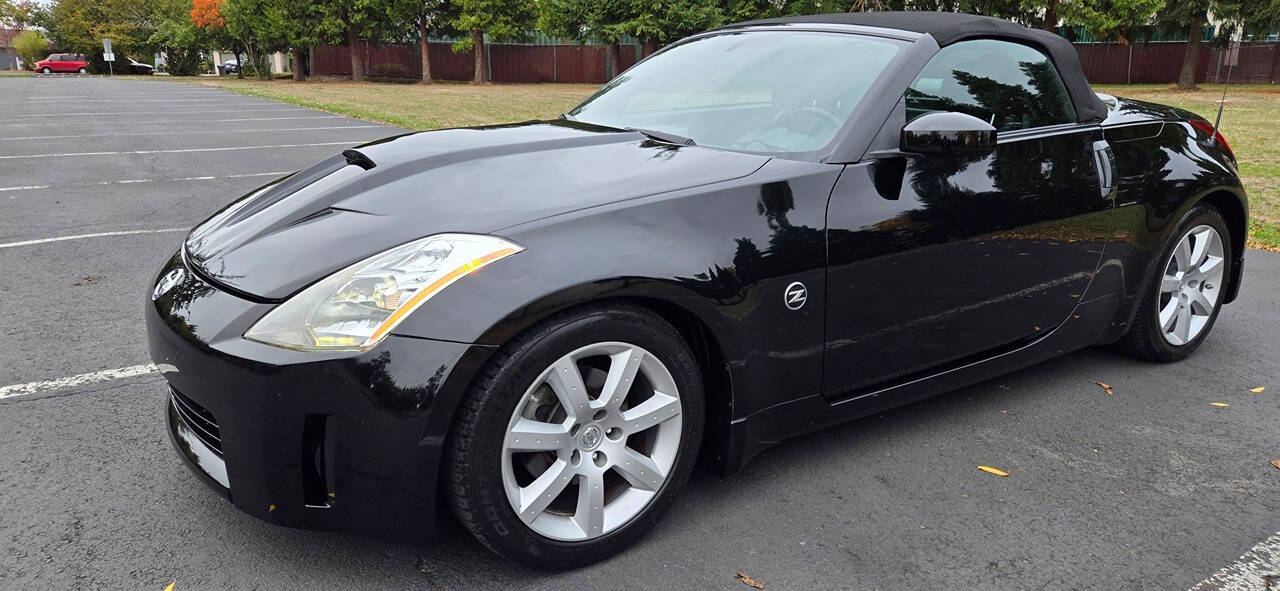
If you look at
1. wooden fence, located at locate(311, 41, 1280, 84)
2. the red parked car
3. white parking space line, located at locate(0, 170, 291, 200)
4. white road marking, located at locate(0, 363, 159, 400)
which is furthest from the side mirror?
the red parked car

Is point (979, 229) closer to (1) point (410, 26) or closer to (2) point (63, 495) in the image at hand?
(2) point (63, 495)

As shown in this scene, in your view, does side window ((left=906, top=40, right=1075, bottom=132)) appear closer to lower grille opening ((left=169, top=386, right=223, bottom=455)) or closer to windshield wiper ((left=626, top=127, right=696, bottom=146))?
windshield wiper ((left=626, top=127, right=696, bottom=146))

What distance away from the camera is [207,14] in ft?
164

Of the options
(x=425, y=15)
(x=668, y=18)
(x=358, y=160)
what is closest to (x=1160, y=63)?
(x=668, y=18)

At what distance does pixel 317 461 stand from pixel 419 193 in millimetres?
791

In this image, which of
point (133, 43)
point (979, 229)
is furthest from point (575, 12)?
point (133, 43)

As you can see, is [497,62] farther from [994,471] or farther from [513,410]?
[513,410]

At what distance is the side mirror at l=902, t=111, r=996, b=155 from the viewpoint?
9.07 feet

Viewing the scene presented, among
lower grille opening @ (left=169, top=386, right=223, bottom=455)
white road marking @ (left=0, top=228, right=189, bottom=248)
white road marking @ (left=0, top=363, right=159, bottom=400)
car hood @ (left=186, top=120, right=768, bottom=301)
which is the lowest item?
white road marking @ (left=0, top=363, right=159, bottom=400)

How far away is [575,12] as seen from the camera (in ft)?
121

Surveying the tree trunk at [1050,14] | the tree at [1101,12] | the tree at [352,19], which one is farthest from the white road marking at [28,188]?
the tree at [352,19]

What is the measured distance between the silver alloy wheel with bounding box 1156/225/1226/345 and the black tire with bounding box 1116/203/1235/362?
0.08ft

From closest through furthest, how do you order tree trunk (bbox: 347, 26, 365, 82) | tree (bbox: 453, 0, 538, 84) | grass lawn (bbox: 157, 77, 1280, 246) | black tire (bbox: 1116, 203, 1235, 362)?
black tire (bbox: 1116, 203, 1235, 362), grass lawn (bbox: 157, 77, 1280, 246), tree (bbox: 453, 0, 538, 84), tree trunk (bbox: 347, 26, 365, 82)

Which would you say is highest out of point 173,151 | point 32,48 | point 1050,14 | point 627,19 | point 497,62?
point 627,19
